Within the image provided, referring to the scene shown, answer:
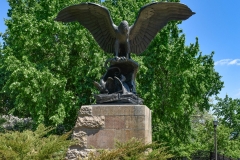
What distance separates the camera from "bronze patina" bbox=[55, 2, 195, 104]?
23.6 feet

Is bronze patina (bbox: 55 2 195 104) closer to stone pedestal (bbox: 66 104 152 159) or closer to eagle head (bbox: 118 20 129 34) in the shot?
eagle head (bbox: 118 20 129 34)

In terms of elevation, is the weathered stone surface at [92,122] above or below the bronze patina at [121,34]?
below

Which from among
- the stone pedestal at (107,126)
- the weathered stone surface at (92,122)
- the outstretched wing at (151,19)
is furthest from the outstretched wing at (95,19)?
the weathered stone surface at (92,122)

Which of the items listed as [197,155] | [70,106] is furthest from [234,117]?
[70,106]

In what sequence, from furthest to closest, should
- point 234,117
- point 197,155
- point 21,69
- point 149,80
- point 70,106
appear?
point 234,117 < point 197,155 < point 149,80 < point 70,106 < point 21,69

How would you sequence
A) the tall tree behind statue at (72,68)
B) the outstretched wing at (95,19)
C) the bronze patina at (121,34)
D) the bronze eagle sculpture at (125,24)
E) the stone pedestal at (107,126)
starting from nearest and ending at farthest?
the stone pedestal at (107,126) < the bronze patina at (121,34) < the bronze eagle sculpture at (125,24) < the outstretched wing at (95,19) < the tall tree behind statue at (72,68)

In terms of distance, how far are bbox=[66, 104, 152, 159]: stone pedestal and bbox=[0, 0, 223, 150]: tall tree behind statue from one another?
6.67 meters

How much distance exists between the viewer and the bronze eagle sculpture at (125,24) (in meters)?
7.43

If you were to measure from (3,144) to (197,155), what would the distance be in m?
17.9

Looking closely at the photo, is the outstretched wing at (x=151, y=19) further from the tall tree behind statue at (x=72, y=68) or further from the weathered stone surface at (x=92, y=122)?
the tall tree behind statue at (x=72, y=68)

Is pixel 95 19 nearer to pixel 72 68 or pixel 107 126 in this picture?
pixel 107 126

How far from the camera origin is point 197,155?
20359 mm

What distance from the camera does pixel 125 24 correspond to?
23.6 feet

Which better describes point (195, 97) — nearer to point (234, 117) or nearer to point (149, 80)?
point (149, 80)
